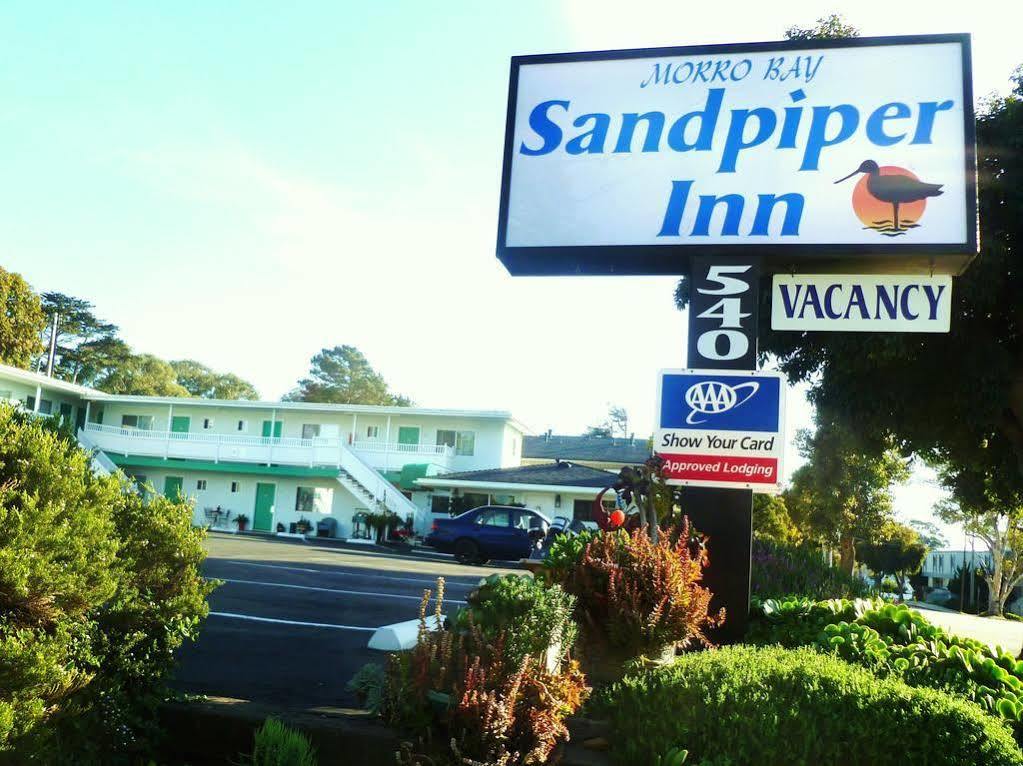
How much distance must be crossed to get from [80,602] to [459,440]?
36169 millimetres

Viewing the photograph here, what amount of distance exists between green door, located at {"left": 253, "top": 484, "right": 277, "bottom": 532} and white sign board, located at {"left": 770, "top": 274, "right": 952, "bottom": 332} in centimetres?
3542

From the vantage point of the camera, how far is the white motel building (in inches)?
1417

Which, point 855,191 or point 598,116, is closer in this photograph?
point 855,191

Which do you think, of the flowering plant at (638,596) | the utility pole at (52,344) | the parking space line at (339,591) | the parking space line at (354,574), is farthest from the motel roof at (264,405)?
the flowering plant at (638,596)

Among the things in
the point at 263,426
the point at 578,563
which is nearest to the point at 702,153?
the point at 578,563

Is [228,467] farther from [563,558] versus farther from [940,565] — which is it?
[940,565]

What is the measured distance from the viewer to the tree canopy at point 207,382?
76.0 meters

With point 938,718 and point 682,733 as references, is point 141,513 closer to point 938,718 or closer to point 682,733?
point 682,733

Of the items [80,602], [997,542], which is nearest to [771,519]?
[997,542]

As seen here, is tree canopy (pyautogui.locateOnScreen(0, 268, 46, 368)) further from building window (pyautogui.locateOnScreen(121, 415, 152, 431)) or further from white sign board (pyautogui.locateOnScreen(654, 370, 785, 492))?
white sign board (pyautogui.locateOnScreen(654, 370, 785, 492))

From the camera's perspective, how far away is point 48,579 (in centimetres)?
387

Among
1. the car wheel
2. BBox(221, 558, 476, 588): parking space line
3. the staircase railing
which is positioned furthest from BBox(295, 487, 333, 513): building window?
BBox(221, 558, 476, 588): parking space line

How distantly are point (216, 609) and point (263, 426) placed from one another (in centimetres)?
3271

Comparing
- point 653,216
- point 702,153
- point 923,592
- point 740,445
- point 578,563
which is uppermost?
point 702,153
